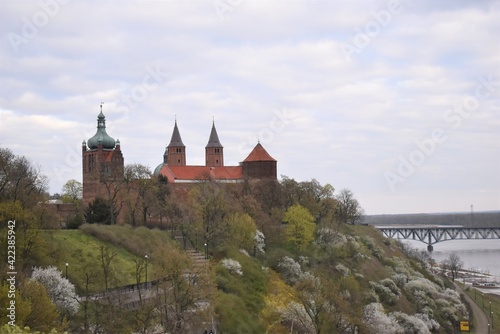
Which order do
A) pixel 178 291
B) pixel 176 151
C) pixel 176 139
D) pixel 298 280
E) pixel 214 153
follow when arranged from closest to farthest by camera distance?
pixel 178 291 < pixel 298 280 < pixel 214 153 < pixel 176 151 < pixel 176 139

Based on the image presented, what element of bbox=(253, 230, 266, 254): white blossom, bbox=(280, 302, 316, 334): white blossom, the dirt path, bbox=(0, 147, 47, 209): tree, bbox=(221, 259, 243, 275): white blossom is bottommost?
the dirt path

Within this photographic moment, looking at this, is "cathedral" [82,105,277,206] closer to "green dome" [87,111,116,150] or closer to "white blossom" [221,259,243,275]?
"green dome" [87,111,116,150]

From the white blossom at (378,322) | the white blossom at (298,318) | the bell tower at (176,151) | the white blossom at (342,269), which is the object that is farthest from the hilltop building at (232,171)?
the white blossom at (298,318)

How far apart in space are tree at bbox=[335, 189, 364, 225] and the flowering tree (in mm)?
61074

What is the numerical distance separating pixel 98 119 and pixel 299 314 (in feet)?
177

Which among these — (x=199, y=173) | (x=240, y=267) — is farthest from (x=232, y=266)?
(x=199, y=173)

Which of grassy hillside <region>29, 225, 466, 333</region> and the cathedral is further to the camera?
the cathedral

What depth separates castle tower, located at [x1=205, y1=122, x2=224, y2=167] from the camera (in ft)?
388

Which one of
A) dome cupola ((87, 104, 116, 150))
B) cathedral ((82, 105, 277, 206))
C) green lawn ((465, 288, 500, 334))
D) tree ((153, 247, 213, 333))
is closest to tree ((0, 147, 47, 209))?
tree ((153, 247, 213, 333))

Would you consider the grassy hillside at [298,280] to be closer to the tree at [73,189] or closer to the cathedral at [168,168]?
the cathedral at [168,168]

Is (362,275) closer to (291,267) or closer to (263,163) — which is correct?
(291,267)

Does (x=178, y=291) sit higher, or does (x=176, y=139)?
(x=176, y=139)

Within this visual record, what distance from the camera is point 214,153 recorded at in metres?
118

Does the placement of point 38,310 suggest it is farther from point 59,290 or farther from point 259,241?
point 259,241
